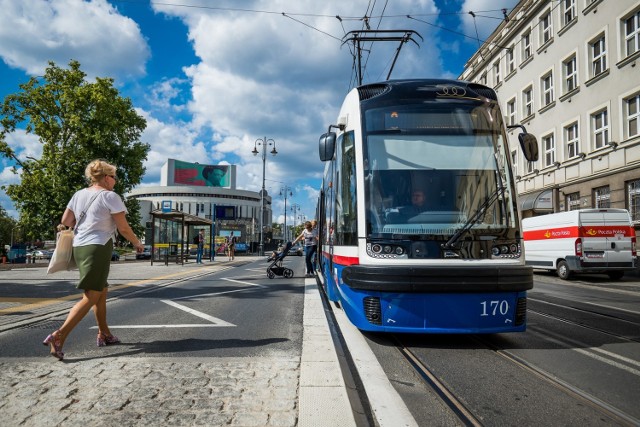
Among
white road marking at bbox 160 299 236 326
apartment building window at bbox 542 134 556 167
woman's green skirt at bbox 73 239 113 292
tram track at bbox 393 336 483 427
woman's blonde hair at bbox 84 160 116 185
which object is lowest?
tram track at bbox 393 336 483 427

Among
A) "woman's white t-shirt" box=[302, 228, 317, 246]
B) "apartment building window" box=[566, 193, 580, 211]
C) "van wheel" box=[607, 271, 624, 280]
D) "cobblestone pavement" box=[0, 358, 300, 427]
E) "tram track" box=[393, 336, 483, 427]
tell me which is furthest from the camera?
"apartment building window" box=[566, 193, 580, 211]

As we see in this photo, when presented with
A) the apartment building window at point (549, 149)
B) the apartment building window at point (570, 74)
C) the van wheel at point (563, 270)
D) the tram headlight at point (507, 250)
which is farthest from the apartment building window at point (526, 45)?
the tram headlight at point (507, 250)

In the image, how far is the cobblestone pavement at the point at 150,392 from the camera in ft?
8.58

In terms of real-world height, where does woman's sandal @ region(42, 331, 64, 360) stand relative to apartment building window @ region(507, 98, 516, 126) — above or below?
below

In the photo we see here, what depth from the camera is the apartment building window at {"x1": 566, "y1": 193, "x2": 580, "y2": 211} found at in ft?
73.4

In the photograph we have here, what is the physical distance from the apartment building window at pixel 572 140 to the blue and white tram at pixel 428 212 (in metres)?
20.5

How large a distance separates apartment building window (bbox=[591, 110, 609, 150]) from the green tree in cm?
2618

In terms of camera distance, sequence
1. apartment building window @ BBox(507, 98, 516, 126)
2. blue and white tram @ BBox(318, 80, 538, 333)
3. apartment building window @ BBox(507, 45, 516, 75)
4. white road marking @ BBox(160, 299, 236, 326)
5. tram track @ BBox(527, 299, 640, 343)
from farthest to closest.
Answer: apartment building window @ BBox(507, 45, 516, 75)
apartment building window @ BBox(507, 98, 516, 126)
white road marking @ BBox(160, 299, 236, 326)
tram track @ BBox(527, 299, 640, 343)
blue and white tram @ BBox(318, 80, 538, 333)

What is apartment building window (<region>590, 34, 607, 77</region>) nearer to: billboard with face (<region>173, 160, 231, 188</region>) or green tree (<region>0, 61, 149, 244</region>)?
green tree (<region>0, 61, 149, 244</region>)

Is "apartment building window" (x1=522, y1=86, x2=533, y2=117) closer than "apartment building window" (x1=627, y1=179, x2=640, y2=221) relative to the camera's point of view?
No

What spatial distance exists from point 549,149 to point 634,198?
301 inches

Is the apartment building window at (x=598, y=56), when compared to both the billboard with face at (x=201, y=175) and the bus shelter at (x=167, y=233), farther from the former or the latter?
the billboard with face at (x=201, y=175)

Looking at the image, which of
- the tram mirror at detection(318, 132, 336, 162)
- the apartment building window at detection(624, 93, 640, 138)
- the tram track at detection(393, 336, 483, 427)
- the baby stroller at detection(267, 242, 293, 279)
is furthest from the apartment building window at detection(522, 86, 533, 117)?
the tram track at detection(393, 336, 483, 427)

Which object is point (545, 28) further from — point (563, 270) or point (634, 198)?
point (563, 270)
